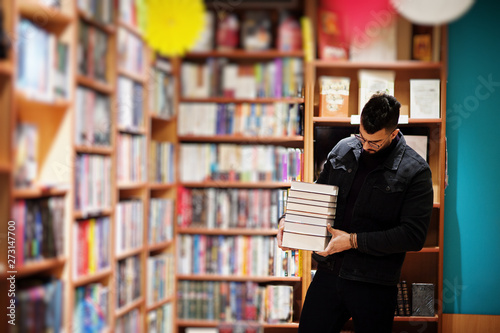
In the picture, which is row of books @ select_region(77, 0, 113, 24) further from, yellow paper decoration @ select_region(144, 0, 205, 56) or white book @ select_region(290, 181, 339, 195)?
white book @ select_region(290, 181, 339, 195)

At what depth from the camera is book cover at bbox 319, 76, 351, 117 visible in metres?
2.73

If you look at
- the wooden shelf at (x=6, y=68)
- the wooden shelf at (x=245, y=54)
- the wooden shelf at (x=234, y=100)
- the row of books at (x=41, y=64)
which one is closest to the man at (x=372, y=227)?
the wooden shelf at (x=234, y=100)

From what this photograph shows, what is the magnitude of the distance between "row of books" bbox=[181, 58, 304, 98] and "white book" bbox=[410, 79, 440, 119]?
109cm

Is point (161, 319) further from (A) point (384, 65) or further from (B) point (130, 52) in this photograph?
(A) point (384, 65)

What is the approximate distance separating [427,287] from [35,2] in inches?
102

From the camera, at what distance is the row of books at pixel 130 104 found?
1779 mm

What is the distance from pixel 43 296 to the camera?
1.54m

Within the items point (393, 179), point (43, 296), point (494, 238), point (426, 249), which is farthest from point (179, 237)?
point (494, 238)

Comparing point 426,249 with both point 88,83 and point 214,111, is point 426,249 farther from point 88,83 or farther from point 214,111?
point 88,83

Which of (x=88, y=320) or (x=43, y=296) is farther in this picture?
(x=88, y=320)

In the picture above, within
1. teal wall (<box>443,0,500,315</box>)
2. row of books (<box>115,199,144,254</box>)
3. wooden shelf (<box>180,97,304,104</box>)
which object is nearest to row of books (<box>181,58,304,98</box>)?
wooden shelf (<box>180,97,304,104</box>)

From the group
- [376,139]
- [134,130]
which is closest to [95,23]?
[134,130]

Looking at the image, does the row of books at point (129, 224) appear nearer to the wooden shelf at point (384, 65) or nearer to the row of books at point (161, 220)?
the row of books at point (161, 220)

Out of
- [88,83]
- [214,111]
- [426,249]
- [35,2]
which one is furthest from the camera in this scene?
[426,249]
